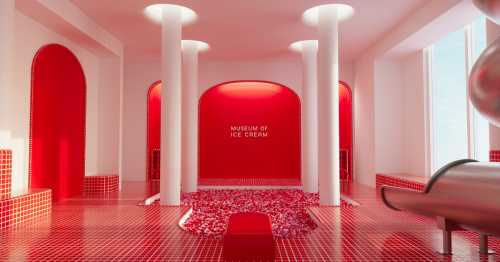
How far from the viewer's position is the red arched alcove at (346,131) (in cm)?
1325

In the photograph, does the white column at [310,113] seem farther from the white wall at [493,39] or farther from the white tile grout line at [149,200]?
the white wall at [493,39]

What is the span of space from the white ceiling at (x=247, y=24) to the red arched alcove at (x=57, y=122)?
1241mm

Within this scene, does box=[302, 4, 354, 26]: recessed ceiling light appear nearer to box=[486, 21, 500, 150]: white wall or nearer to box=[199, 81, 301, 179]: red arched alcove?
box=[486, 21, 500, 150]: white wall

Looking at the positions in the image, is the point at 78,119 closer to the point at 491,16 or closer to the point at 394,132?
the point at 394,132

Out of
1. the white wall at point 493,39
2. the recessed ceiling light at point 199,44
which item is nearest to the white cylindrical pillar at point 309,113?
the recessed ceiling light at point 199,44

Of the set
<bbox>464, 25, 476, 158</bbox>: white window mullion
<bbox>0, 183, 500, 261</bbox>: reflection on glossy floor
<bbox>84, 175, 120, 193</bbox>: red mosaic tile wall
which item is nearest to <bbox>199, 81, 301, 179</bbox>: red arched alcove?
<bbox>84, 175, 120, 193</bbox>: red mosaic tile wall

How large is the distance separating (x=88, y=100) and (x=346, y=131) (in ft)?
26.8

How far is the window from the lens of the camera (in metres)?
7.83

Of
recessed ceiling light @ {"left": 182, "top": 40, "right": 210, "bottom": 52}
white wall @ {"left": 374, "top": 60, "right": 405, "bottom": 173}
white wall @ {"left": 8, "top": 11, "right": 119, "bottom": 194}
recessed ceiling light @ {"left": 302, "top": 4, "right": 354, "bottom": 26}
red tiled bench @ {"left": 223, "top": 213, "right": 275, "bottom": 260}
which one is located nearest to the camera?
red tiled bench @ {"left": 223, "top": 213, "right": 275, "bottom": 260}

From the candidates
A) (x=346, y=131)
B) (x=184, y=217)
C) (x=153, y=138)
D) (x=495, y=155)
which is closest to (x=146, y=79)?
(x=153, y=138)

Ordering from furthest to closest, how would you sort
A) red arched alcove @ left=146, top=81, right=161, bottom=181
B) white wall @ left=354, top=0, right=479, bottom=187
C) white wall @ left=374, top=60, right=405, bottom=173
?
red arched alcove @ left=146, top=81, right=161, bottom=181, white wall @ left=374, top=60, right=405, bottom=173, white wall @ left=354, top=0, right=479, bottom=187

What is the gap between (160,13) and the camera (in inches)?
328

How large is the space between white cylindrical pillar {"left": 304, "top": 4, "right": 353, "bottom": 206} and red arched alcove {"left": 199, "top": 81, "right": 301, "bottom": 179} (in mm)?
6153

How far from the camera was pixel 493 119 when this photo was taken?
8.85 feet
